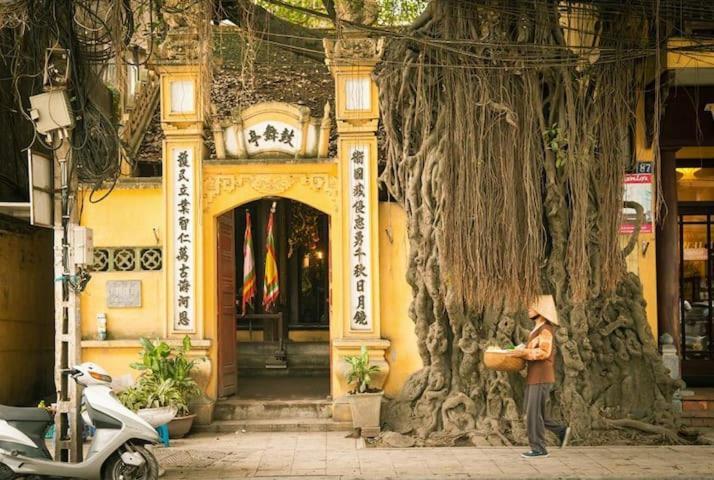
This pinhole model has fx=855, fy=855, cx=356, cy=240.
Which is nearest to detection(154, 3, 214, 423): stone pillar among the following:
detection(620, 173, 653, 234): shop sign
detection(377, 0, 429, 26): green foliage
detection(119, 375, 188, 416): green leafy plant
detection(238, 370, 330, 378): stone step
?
detection(119, 375, 188, 416): green leafy plant

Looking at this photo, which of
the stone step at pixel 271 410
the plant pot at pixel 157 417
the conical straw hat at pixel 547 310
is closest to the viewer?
the plant pot at pixel 157 417

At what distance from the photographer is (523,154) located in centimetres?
1032

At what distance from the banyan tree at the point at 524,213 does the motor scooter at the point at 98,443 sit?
12.3 ft

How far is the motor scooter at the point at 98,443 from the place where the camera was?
295 inches

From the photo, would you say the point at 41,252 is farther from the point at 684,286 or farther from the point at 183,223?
the point at 684,286

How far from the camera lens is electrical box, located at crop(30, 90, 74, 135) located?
8375 millimetres

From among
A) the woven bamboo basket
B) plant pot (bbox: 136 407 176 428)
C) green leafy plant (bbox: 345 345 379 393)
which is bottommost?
plant pot (bbox: 136 407 176 428)

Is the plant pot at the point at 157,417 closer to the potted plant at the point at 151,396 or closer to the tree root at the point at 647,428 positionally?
the potted plant at the point at 151,396

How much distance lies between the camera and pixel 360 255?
11109 mm

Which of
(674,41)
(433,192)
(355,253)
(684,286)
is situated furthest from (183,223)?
(684,286)

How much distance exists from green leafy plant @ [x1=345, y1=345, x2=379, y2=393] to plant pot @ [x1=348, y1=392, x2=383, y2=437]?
0.44 ft

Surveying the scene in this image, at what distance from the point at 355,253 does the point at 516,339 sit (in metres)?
2.35

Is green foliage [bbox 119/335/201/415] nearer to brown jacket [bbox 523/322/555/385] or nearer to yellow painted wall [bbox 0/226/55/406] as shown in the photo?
yellow painted wall [bbox 0/226/55/406]

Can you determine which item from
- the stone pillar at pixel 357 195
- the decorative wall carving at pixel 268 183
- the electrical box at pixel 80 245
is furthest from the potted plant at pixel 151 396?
the decorative wall carving at pixel 268 183
